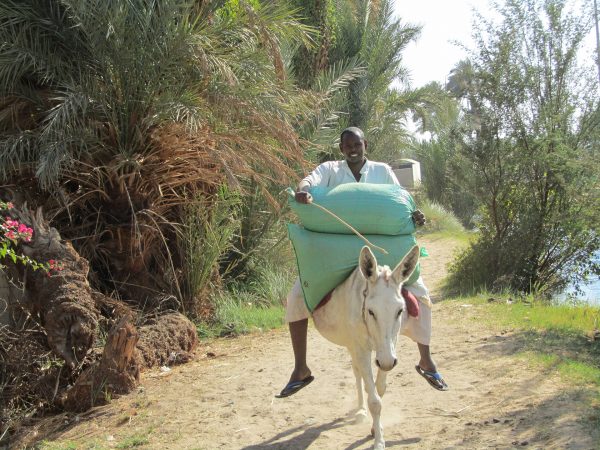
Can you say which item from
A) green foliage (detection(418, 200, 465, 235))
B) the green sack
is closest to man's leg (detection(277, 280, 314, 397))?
the green sack

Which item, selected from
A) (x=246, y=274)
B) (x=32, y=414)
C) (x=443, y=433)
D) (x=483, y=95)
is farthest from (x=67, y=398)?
(x=483, y=95)

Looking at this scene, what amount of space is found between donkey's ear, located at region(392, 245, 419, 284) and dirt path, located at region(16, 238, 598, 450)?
1.39 metres

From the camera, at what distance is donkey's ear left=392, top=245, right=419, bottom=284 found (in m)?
4.50

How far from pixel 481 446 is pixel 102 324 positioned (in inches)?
189

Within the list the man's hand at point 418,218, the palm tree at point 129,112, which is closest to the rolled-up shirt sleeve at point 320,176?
the man's hand at point 418,218

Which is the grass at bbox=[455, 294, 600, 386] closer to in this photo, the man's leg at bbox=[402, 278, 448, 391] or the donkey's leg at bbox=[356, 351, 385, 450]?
the man's leg at bbox=[402, 278, 448, 391]

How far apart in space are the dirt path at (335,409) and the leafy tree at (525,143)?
13.0 feet

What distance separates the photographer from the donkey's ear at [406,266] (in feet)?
14.8

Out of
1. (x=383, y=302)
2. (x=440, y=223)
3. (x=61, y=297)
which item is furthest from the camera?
(x=440, y=223)

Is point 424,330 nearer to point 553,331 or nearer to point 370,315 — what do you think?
point 370,315

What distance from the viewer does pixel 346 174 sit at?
5586 millimetres

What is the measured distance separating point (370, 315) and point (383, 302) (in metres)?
0.14

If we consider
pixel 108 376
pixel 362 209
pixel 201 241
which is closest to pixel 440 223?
pixel 201 241

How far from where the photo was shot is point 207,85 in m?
8.39
